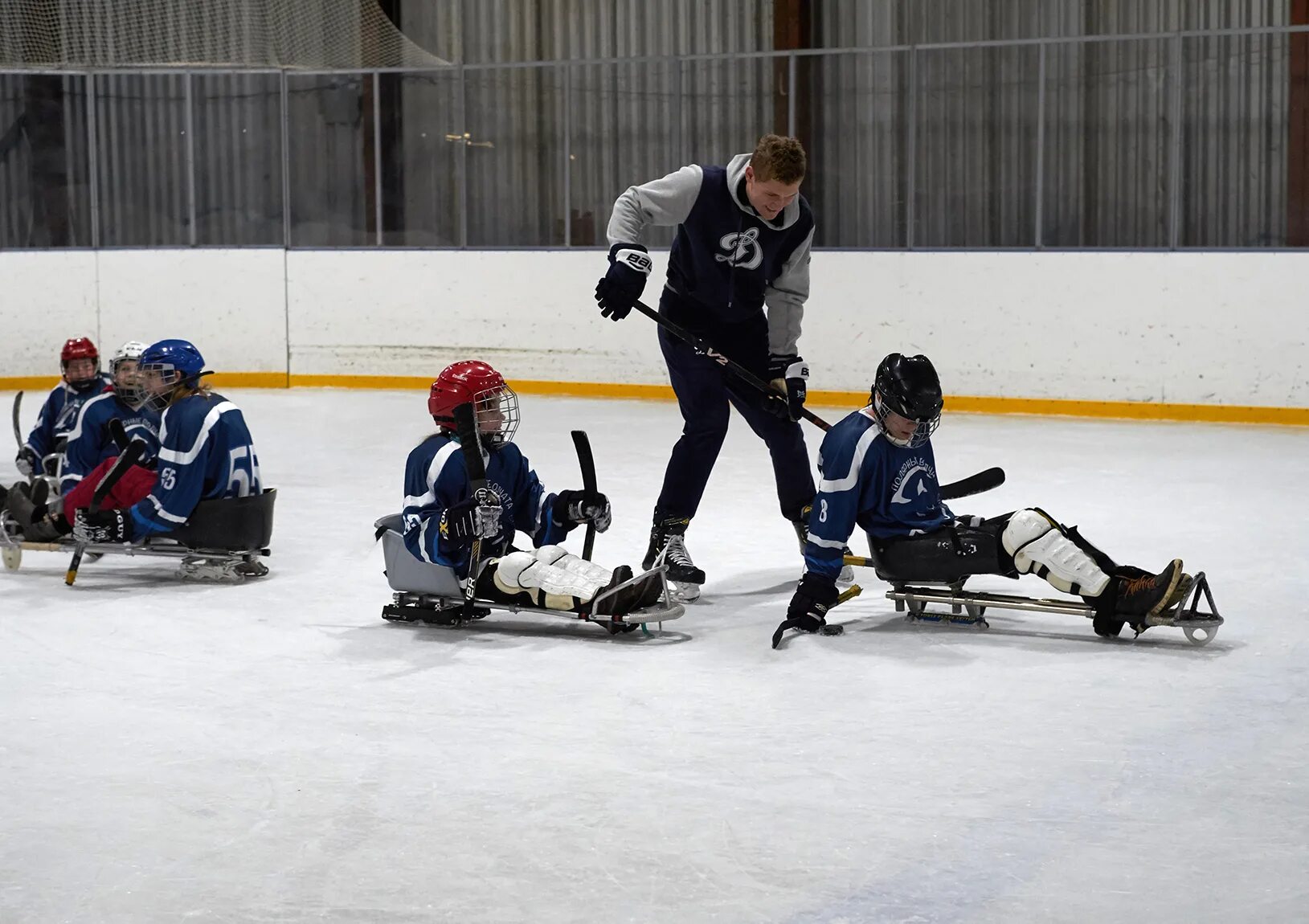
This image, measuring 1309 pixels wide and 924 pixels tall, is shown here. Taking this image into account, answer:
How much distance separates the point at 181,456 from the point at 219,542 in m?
0.28

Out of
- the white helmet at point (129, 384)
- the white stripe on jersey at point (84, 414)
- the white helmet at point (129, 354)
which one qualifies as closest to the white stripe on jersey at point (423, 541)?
the white helmet at point (129, 384)

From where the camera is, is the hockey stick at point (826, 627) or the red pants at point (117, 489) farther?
the red pants at point (117, 489)

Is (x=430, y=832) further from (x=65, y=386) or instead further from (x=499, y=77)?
(x=499, y=77)

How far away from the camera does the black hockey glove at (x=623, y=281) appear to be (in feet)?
14.4

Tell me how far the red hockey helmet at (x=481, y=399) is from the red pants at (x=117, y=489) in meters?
1.31

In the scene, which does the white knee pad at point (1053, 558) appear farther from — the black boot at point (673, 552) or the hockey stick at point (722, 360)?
the black boot at point (673, 552)

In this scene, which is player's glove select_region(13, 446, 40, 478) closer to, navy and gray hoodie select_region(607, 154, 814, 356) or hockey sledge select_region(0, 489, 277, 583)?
hockey sledge select_region(0, 489, 277, 583)

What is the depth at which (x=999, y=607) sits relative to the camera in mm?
4016

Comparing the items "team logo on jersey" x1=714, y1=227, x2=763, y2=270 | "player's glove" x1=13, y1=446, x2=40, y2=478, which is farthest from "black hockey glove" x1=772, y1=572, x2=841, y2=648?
"player's glove" x1=13, y1=446, x2=40, y2=478

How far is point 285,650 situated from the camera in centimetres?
401

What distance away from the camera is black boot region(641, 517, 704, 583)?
4602 mm

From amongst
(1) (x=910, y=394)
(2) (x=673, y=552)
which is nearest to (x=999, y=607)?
(1) (x=910, y=394)

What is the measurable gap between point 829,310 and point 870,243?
122cm

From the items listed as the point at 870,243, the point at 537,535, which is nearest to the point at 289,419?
the point at 870,243
